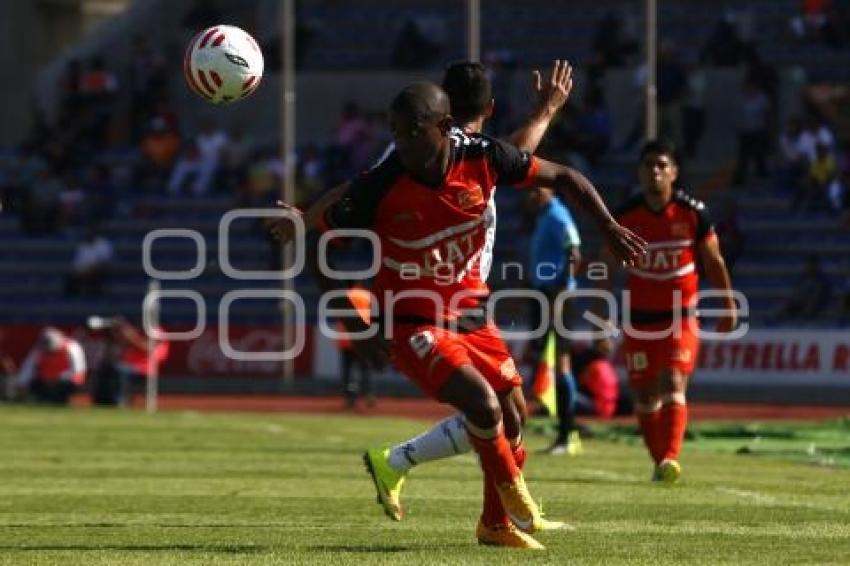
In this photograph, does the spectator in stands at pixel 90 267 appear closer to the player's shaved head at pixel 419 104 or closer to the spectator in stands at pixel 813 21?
the spectator in stands at pixel 813 21

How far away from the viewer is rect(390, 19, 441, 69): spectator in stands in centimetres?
4278

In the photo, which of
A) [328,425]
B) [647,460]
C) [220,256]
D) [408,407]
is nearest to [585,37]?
[220,256]

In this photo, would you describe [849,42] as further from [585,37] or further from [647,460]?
[647,460]

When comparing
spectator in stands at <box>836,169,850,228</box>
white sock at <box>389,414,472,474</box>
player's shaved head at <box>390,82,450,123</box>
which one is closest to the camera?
player's shaved head at <box>390,82,450,123</box>

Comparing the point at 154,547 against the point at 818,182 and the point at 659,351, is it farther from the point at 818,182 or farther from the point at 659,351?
the point at 818,182

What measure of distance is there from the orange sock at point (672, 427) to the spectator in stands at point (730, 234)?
19040 millimetres

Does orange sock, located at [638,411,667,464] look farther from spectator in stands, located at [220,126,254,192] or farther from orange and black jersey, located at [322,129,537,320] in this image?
spectator in stands, located at [220,126,254,192]

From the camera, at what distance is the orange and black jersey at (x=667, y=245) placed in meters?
16.9

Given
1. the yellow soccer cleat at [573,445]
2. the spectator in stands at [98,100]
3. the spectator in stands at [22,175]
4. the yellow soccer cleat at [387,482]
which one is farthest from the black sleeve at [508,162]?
the spectator in stands at [98,100]

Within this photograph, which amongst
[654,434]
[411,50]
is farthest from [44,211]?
[654,434]

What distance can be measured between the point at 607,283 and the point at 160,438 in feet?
21.8

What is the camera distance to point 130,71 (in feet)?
147

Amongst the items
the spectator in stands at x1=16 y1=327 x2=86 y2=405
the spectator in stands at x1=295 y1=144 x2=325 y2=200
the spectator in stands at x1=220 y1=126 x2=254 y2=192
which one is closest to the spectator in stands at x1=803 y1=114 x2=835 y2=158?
the spectator in stands at x1=295 y1=144 x2=325 y2=200

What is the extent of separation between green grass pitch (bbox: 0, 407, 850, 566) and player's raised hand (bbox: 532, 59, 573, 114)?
2.35m
